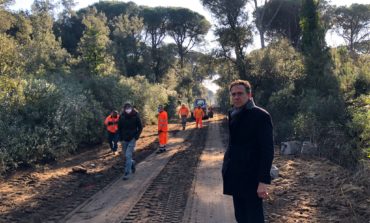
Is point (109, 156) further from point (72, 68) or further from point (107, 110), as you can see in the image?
point (72, 68)

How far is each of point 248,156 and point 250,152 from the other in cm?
5

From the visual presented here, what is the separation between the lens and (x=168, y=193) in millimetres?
8602

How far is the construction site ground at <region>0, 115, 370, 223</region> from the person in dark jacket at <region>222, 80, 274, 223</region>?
2713mm

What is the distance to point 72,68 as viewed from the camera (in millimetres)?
28812

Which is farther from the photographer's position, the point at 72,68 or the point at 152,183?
the point at 72,68

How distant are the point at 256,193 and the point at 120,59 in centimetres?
3879

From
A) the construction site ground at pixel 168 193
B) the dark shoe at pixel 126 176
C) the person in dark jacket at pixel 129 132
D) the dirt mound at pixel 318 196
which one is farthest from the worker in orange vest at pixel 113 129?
the dirt mound at pixel 318 196

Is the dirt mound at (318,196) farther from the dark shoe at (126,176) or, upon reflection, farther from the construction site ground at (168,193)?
the dark shoe at (126,176)

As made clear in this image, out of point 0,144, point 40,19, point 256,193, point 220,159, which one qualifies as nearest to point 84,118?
point 0,144

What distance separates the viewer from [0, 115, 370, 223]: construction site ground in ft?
22.5

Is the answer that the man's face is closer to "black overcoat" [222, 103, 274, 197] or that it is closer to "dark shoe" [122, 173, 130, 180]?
"black overcoat" [222, 103, 274, 197]

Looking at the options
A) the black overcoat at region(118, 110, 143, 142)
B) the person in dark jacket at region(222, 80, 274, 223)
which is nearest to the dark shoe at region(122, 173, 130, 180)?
the black overcoat at region(118, 110, 143, 142)

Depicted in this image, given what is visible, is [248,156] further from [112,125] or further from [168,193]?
[112,125]

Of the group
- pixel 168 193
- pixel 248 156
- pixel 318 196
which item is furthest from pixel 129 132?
pixel 248 156
